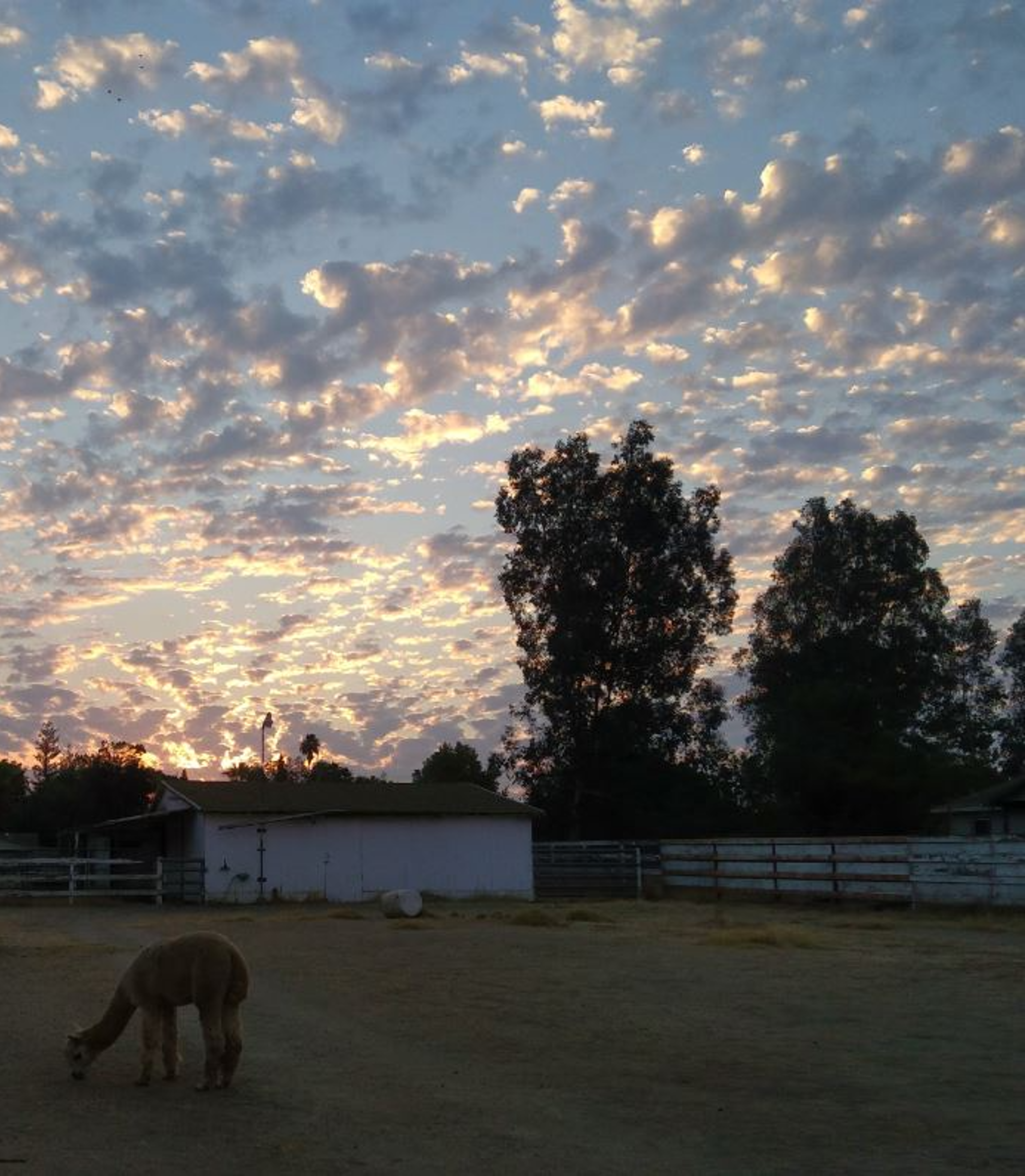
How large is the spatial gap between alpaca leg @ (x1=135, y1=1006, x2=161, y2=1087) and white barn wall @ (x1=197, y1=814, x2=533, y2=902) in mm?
31089

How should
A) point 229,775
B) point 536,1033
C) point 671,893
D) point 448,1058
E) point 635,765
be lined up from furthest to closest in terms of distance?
point 229,775 < point 635,765 < point 671,893 < point 536,1033 < point 448,1058

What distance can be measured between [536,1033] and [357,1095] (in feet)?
11.4

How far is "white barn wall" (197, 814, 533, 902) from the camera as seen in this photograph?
4091 cm

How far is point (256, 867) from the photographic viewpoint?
41062 mm

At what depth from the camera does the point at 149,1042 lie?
9969 millimetres

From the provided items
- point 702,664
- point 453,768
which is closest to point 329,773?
point 453,768

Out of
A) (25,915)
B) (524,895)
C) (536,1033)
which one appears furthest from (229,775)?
(536,1033)

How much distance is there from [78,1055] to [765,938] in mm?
14804

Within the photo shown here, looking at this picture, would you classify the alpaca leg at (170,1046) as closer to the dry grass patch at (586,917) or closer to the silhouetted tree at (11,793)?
the dry grass patch at (586,917)

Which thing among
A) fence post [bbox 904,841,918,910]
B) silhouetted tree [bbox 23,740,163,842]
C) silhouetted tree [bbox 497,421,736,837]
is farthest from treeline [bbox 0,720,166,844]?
fence post [bbox 904,841,918,910]

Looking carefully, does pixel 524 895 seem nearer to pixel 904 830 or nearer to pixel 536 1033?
pixel 904 830

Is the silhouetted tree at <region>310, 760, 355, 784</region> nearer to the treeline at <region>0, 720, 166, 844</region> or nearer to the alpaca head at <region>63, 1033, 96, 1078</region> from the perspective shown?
the treeline at <region>0, 720, 166, 844</region>

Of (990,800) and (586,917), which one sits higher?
(990,800)

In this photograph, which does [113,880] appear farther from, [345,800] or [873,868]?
[873,868]
